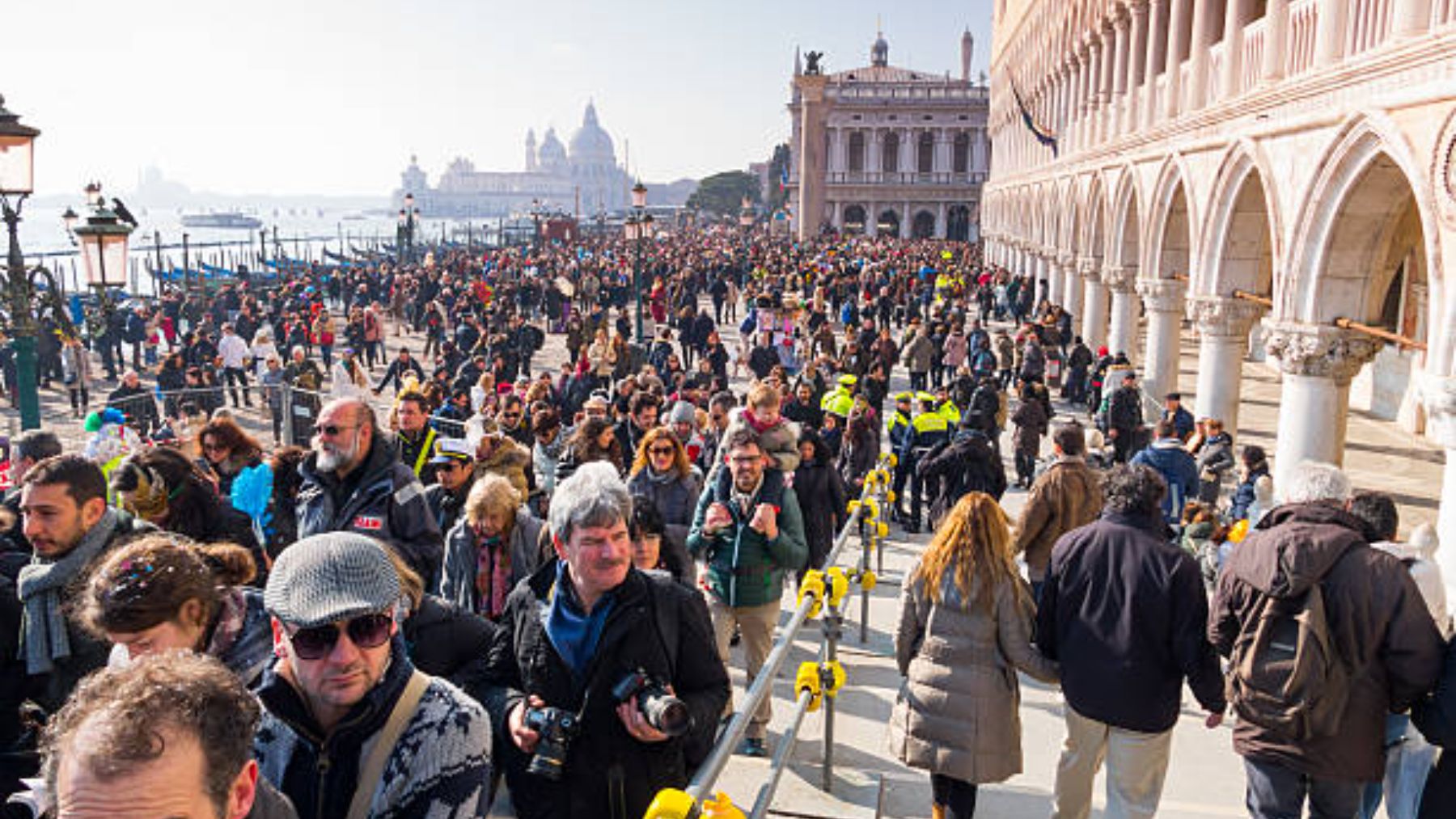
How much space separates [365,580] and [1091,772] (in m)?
3.08

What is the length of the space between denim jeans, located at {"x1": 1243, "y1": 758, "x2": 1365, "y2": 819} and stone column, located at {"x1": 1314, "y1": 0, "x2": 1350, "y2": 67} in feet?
24.8

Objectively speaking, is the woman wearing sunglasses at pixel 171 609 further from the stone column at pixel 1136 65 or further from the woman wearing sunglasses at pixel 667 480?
the stone column at pixel 1136 65

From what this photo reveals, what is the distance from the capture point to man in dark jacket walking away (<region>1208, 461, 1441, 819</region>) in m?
3.53

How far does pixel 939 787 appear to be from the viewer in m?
4.16

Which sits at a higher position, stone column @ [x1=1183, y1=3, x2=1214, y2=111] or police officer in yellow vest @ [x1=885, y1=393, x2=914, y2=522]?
stone column @ [x1=1183, y1=3, x2=1214, y2=111]

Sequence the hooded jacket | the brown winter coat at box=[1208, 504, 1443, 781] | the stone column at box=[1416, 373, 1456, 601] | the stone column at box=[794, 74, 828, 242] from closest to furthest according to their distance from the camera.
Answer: the brown winter coat at box=[1208, 504, 1443, 781], the hooded jacket, the stone column at box=[1416, 373, 1456, 601], the stone column at box=[794, 74, 828, 242]

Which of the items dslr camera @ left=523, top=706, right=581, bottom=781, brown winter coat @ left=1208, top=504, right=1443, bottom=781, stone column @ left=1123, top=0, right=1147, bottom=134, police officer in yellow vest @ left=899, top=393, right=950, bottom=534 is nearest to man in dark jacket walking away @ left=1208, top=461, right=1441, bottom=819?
brown winter coat @ left=1208, top=504, right=1443, bottom=781

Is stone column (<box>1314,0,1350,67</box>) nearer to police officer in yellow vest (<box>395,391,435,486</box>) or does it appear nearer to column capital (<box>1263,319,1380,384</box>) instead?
column capital (<box>1263,319,1380,384</box>)

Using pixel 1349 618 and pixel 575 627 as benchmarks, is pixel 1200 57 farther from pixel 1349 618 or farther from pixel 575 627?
pixel 575 627

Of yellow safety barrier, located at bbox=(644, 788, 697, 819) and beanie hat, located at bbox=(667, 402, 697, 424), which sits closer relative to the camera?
yellow safety barrier, located at bbox=(644, 788, 697, 819)

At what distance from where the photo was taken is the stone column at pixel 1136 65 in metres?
17.1

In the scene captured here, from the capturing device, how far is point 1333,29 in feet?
30.6

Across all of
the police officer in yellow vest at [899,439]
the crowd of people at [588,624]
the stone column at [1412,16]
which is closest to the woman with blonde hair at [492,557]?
the crowd of people at [588,624]

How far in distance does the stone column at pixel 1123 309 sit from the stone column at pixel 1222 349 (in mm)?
4354
